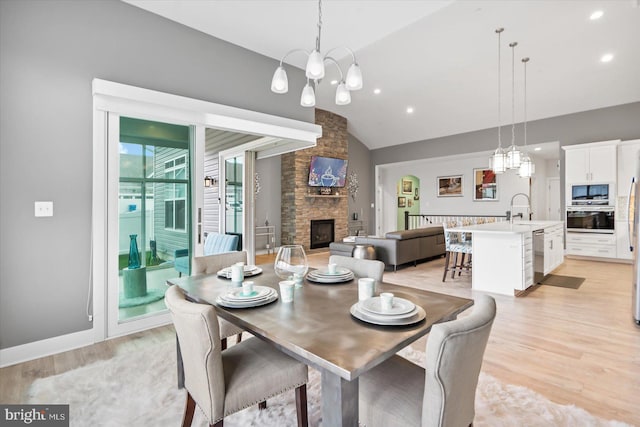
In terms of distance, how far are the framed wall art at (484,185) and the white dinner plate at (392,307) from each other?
8.63 meters

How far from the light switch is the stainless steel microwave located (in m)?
8.04

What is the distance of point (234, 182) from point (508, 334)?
5035 millimetres

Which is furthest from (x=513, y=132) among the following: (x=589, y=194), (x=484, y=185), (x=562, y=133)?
(x=484, y=185)

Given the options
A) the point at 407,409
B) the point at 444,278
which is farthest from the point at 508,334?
the point at 407,409

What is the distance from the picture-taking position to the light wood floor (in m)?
1.88

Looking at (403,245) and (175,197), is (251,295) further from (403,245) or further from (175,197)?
(403,245)

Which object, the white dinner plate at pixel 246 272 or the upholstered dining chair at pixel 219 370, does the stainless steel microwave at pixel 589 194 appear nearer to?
the white dinner plate at pixel 246 272

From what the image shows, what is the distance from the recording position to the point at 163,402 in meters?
1.78

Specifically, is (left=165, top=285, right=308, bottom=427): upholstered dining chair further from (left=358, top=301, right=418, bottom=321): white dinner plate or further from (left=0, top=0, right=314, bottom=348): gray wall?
(left=0, top=0, right=314, bottom=348): gray wall

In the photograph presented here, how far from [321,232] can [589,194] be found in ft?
18.8

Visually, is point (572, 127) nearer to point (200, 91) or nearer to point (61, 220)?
point (200, 91)

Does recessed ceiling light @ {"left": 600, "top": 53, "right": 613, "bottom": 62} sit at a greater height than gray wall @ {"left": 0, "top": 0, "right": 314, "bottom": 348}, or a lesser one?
greater

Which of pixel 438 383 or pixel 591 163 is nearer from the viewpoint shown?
pixel 438 383

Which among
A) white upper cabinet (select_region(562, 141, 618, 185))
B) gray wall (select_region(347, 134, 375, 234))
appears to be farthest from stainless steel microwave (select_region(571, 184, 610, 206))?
gray wall (select_region(347, 134, 375, 234))
